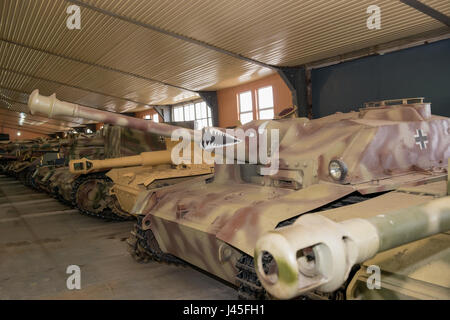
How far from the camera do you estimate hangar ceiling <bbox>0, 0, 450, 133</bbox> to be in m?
10.6

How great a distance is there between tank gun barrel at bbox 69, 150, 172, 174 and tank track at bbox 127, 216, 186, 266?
402cm

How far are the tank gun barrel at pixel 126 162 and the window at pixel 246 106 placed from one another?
9.09 metres

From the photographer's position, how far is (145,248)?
267 inches

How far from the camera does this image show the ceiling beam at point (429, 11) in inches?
362

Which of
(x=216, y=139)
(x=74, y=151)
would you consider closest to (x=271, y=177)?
(x=216, y=139)

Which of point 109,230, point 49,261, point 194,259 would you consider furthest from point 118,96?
point 194,259

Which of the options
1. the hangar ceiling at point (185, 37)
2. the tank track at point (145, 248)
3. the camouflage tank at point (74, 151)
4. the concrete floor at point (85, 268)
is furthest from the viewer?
the camouflage tank at point (74, 151)

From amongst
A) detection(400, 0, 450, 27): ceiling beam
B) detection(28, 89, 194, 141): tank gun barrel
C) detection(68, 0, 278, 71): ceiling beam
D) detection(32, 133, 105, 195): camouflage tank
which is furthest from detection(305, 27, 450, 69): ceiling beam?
detection(28, 89, 194, 141): tank gun barrel

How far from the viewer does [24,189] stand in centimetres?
2092

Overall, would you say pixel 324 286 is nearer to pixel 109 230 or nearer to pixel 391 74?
pixel 109 230

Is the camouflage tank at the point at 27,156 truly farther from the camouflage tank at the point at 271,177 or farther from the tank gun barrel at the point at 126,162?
the camouflage tank at the point at 271,177

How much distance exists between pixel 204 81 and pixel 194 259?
14493mm

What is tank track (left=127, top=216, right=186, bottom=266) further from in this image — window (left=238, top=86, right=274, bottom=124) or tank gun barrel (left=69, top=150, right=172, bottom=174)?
window (left=238, top=86, right=274, bottom=124)

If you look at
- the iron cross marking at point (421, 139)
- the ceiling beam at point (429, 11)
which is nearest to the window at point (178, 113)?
the ceiling beam at point (429, 11)
